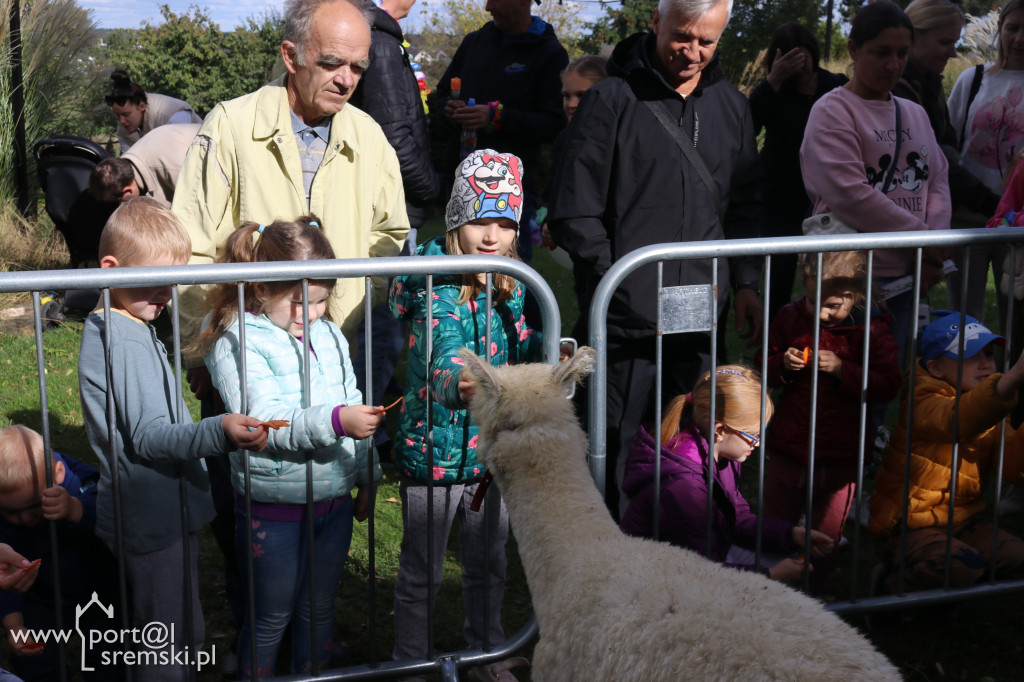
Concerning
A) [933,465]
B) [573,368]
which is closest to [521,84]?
[933,465]

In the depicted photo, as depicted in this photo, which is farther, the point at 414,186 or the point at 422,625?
the point at 414,186

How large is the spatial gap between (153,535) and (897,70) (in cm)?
378

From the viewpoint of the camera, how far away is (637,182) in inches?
151

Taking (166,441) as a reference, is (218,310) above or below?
above

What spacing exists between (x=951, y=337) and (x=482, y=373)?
2.09 metres

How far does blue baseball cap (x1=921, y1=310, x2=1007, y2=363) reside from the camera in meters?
3.49

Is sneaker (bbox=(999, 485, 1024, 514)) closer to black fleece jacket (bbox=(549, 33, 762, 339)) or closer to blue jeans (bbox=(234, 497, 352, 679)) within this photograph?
black fleece jacket (bbox=(549, 33, 762, 339))

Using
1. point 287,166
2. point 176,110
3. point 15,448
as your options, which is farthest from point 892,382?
point 176,110

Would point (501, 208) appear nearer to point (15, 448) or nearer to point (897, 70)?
point (15, 448)

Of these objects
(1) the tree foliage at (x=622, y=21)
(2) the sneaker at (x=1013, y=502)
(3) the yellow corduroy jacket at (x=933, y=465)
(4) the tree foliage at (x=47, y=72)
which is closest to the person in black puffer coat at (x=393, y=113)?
(3) the yellow corduroy jacket at (x=933, y=465)

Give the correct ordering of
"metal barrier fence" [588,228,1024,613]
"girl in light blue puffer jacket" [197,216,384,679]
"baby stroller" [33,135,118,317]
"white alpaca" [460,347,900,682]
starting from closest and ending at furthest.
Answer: "white alpaca" [460,347,900,682], "girl in light blue puffer jacket" [197,216,384,679], "metal barrier fence" [588,228,1024,613], "baby stroller" [33,135,118,317]

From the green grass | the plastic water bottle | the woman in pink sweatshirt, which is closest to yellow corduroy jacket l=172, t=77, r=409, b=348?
the green grass

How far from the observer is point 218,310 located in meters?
2.96

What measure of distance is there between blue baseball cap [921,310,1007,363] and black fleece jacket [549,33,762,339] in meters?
0.84
